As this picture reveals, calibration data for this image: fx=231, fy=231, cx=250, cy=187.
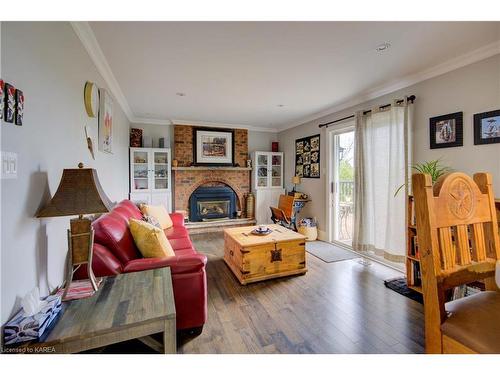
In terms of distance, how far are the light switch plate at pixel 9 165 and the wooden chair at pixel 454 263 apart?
1712mm

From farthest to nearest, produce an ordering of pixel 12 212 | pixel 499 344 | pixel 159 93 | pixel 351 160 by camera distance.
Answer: pixel 351 160 < pixel 159 93 < pixel 12 212 < pixel 499 344

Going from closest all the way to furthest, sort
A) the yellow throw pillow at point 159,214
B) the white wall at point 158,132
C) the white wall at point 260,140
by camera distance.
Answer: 1. the yellow throw pillow at point 159,214
2. the white wall at point 158,132
3. the white wall at point 260,140

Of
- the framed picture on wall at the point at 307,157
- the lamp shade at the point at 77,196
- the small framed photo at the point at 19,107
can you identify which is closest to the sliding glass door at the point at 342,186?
the framed picture on wall at the point at 307,157

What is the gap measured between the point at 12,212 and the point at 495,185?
3.45 m

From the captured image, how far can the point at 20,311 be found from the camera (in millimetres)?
1001

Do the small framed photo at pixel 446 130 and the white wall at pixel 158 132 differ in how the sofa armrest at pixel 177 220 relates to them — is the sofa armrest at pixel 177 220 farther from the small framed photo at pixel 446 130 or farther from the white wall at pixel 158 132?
the small framed photo at pixel 446 130

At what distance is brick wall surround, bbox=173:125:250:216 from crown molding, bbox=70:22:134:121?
5.87 ft

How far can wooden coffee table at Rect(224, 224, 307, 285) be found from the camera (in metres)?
2.60

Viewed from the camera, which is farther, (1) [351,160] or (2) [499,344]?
(1) [351,160]

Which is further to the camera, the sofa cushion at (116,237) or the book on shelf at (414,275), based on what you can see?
the book on shelf at (414,275)

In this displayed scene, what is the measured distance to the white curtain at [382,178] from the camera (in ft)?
9.33

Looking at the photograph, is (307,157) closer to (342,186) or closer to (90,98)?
(342,186)

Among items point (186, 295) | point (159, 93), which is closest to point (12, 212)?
point (186, 295)

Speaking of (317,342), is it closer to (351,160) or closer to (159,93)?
(351,160)
